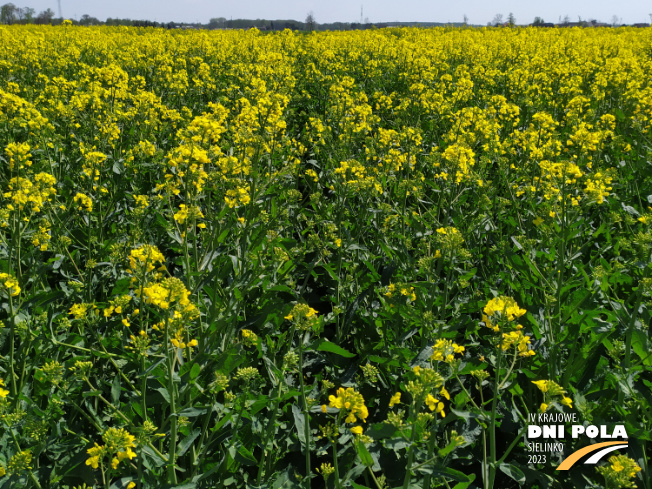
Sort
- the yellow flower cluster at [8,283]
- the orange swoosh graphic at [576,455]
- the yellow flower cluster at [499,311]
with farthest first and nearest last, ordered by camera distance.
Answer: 1. the orange swoosh graphic at [576,455]
2. the yellow flower cluster at [8,283]
3. the yellow flower cluster at [499,311]

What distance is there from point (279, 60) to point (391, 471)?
Answer: 7874 mm

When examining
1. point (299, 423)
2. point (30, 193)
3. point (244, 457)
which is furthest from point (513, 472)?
point (30, 193)

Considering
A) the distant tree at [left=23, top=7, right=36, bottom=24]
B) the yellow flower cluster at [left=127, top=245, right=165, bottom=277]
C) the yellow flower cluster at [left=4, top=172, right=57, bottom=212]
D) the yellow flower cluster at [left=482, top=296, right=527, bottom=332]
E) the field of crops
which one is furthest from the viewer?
the distant tree at [left=23, top=7, right=36, bottom=24]

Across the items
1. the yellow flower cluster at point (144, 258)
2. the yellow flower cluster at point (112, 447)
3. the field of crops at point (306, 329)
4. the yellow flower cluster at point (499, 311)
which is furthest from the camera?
the yellow flower cluster at point (144, 258)

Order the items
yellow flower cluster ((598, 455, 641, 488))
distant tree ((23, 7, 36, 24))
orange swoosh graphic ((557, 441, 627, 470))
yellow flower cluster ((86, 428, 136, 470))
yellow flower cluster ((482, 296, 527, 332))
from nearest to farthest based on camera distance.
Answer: yellow flower cluster ((598, 455, 641, 488)) < yellow flower cluster ((86, 428, 136, 470)) < yellow flower cluster ((482, 296, 527, 332)) < orange swoosh graphic ((557, 441, 627, 470)) < distant tree ((23, 7, 36, 24))

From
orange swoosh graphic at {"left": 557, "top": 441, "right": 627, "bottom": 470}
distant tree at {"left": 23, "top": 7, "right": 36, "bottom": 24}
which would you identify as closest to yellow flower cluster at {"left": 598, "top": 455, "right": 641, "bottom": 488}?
orange swoosh graphic at {"left": 557, "top": 441, "right": 627, "bottom": 470}

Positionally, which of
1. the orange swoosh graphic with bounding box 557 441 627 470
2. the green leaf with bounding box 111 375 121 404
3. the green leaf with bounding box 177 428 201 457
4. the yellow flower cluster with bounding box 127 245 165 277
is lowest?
the orange swoosh graphic with bounding box 557 441 627 470

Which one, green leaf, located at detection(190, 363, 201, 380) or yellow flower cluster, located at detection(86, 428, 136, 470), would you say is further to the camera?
green leaf, located at detection(190, 363, 201, 380)

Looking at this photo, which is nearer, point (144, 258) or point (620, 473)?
point (620, 473)

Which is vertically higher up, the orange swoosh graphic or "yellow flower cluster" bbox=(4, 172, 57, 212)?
"yellow flower cluster" bbox=(4, 172, 57, 212)

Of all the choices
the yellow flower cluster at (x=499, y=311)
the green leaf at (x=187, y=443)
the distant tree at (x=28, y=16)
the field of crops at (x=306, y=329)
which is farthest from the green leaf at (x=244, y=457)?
the distant tree at (x=28, y=16)

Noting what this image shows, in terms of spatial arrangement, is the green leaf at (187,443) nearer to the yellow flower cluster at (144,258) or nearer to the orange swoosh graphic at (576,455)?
the yellow flower cluster at (144,258)

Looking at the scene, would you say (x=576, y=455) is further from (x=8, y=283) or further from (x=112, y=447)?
(x=8, y=283)

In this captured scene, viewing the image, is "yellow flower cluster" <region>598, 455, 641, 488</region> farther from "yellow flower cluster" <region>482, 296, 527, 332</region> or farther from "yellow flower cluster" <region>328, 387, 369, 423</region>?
"yellow flower cluster" <region>328, 387, 369, 423</region>
